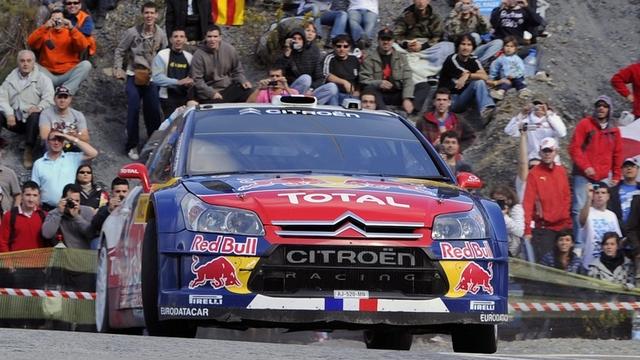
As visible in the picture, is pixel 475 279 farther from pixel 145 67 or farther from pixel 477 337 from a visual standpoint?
pixel 145 67

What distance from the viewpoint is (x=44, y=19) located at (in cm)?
1989

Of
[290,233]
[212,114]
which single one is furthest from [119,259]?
[290,233]

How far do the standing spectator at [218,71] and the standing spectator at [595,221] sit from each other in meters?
4.51

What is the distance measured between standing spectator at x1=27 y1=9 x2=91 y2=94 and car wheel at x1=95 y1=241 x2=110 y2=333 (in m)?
8.03

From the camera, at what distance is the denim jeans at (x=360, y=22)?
2027 cm

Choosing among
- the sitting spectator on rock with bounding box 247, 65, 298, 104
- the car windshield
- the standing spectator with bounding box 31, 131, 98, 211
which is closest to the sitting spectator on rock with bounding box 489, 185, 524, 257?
the sitting spectator on rock with bounding box 247, 65, 298, 104

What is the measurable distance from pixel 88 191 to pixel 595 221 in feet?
17.8

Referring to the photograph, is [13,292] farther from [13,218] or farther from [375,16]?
[375,16]

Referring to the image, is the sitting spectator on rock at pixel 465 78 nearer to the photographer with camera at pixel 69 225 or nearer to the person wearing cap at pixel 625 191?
the person wearing cap at pixel 625 191

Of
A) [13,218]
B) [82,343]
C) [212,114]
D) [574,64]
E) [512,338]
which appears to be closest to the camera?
[82,343]

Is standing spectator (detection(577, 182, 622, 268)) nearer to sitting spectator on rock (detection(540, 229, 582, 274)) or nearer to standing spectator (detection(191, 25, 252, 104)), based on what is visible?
sitting spectator on rock (detection(540, 229, 582, 274))

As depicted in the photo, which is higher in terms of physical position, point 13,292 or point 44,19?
point 44,19

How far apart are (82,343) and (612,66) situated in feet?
56.4

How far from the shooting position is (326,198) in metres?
8.20
